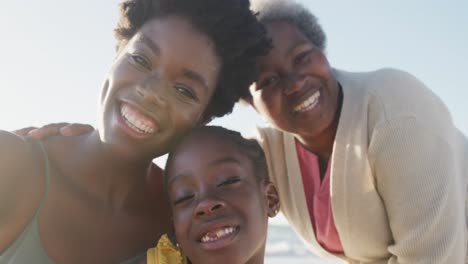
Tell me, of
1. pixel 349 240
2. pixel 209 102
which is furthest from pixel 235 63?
pixel 349 240

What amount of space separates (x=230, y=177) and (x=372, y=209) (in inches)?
31.8

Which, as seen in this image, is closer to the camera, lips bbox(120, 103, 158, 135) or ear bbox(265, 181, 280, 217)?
lips bbox(120, 103, 158, 135)

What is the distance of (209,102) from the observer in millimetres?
2523

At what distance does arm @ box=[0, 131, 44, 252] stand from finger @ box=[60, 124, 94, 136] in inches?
9.9

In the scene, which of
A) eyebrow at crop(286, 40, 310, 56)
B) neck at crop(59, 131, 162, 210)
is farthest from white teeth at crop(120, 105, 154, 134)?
eyebrow at crop(286, 40, 310, 56)

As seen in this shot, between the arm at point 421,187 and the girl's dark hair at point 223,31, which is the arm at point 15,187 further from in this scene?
the arm at point 421,187

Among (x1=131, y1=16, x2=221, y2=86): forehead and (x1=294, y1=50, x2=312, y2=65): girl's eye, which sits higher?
(x1=131, y1=16, x2=221, y2=86): forehead

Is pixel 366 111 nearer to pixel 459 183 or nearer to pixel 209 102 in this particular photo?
pixel 459 183

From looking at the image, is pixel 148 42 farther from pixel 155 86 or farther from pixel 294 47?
pixel 294 47

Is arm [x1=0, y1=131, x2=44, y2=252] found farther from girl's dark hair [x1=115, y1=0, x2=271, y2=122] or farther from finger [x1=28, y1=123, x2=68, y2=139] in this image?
girl's dark hair [x1=115, y1=0, x2=271, y2=122]

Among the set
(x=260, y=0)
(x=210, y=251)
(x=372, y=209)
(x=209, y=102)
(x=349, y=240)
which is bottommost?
(x=349, y=240)

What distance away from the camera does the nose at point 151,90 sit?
2195 mm

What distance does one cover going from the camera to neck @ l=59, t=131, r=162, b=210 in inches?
91.0

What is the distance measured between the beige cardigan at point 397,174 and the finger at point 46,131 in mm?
1241
